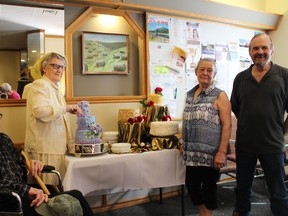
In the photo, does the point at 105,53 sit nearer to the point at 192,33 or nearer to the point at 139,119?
the point at 139,119

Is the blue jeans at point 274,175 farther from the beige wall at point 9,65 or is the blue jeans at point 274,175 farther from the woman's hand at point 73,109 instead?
the beige wall at point 9,65

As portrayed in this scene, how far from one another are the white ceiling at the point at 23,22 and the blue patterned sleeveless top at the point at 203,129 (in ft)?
4.46

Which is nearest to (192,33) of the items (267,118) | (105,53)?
(105,53)

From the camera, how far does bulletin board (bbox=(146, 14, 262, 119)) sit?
305 cm

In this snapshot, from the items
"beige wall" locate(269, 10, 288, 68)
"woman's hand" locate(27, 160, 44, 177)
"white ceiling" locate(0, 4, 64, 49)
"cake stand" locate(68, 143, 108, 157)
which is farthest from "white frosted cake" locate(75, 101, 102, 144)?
"beige wall" locate(269, 10, 288, 68)

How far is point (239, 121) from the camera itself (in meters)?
2.09

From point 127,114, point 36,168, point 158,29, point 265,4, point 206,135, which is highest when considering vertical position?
point 265,4

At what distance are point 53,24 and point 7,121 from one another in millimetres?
905

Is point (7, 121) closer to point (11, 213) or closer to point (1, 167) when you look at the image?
point (1, 167)

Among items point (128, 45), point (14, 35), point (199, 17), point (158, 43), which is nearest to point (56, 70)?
point (14, 35)

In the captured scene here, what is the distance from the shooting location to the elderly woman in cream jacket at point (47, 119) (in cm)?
204

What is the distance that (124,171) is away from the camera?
7.37 ft

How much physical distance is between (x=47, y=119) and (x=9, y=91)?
64 centimetres

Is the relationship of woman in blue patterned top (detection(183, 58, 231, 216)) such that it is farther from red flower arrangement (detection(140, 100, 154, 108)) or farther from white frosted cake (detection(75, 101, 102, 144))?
white frosted cake (detection(75, 101, 102, 144))
